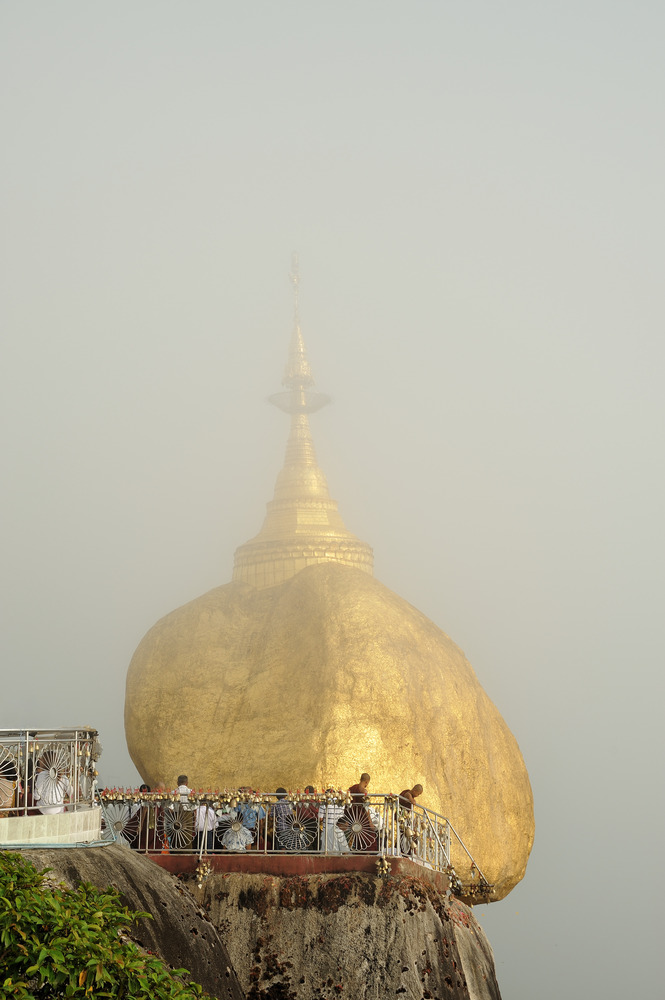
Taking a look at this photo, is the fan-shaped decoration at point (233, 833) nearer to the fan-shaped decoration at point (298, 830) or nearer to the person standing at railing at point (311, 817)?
the fan-shaped decoration at point (298, 830)

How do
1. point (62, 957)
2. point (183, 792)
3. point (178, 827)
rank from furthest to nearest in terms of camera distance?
point (183, 792)
point (178, 827)
point (62, 957)

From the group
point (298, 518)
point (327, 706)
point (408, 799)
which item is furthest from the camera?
point (298, 518)

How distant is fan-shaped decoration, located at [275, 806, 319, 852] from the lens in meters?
23.6

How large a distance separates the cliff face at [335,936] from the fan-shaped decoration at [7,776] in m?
6.08

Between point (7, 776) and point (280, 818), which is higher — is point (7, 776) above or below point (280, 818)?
above

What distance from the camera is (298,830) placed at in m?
23.7

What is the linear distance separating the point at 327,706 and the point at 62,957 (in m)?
23.0

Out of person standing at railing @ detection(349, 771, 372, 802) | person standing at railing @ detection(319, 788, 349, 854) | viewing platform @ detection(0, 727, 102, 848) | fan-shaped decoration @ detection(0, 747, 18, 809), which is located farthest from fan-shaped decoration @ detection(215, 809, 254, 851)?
fan-shaped decoration @ detection(0, 747, 18, 809)

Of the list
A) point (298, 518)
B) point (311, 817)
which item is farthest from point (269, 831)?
point (298, 518)

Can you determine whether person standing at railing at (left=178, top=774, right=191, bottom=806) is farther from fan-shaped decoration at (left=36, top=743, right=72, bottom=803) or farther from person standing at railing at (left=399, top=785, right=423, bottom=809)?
fan-shaped decoration at (left=36, top=743, right=72, bottom=803)

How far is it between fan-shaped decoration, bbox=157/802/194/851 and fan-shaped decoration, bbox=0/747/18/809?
5.86 metres

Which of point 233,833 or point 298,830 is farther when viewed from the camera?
point 233,833

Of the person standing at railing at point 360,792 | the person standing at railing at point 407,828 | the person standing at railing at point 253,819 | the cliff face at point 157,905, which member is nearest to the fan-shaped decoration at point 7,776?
the cliff face at point 157,905

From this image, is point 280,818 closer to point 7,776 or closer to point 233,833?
point 233,833
